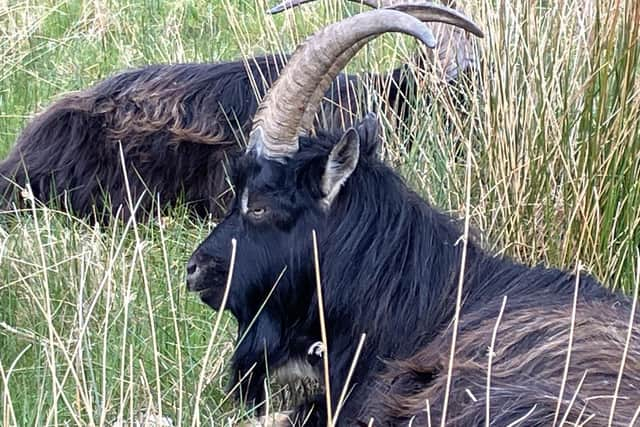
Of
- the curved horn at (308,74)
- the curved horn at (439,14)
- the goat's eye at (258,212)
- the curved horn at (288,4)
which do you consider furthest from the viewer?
the curved horn at (288,4)

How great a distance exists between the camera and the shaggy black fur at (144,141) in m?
6.67

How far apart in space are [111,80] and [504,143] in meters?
3.05

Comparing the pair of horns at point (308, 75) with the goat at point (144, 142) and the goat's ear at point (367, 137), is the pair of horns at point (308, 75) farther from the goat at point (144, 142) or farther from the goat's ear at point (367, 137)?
the goat at point (144, 142)

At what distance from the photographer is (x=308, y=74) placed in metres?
3.90

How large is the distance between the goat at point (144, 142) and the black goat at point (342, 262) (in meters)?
2.55

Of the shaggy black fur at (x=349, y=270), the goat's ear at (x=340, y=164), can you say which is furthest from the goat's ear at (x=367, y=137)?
the goat's ear at (x=340, y=164)

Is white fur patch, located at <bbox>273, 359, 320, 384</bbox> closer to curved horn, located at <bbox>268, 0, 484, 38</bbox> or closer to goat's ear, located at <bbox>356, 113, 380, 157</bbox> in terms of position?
goat's ear, located at <bbox>356, 113, 380, 157</bbox>

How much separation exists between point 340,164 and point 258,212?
12.5 inches

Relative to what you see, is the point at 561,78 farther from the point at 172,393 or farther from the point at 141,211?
the point at 141,211

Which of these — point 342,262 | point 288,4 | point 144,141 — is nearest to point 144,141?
point 144,141

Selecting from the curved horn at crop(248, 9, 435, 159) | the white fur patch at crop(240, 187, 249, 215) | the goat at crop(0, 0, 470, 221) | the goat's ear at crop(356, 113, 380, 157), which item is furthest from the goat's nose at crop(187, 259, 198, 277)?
the goat at crop(0, 0, 470, 221)

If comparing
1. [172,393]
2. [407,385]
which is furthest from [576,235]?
[172,393]

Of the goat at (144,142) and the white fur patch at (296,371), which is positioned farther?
the goat at (144,142)

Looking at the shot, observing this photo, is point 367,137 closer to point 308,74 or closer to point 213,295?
point 308,74
